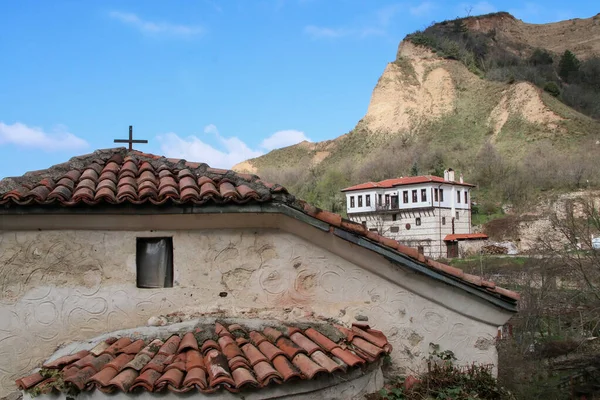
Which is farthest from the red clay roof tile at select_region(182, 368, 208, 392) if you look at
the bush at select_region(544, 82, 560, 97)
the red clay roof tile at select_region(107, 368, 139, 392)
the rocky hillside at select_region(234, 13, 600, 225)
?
the bush at select_region(544, 82, 560, 97)

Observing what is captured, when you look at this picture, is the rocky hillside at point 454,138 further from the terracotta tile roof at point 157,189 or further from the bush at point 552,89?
the terracotta tile roof at point 157,189

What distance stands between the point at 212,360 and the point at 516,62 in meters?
113

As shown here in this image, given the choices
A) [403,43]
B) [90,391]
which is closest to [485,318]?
[90,391]

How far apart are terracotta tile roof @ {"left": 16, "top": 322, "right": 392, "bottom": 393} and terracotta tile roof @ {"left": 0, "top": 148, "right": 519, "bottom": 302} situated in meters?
1.07

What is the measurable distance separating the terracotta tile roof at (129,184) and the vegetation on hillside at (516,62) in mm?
86281

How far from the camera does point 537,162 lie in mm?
62469

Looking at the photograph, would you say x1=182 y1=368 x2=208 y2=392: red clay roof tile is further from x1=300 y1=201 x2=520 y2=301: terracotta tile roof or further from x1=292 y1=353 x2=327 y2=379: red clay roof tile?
x1=300 y1=201 x2=520 y2=301: terracotta tile roof

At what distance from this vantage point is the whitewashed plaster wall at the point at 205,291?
486 centimetres

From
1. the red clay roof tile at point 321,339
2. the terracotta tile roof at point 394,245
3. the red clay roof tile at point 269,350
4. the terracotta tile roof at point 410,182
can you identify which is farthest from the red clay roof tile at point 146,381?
the terracotta tile roof at point 410,182

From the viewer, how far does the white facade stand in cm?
5200

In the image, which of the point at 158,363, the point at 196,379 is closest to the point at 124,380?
the point at 158,363

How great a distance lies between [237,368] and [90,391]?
1.11 meters

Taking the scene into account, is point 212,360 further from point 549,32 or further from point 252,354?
point 549,32

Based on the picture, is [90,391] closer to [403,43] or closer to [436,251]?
[436,251]
